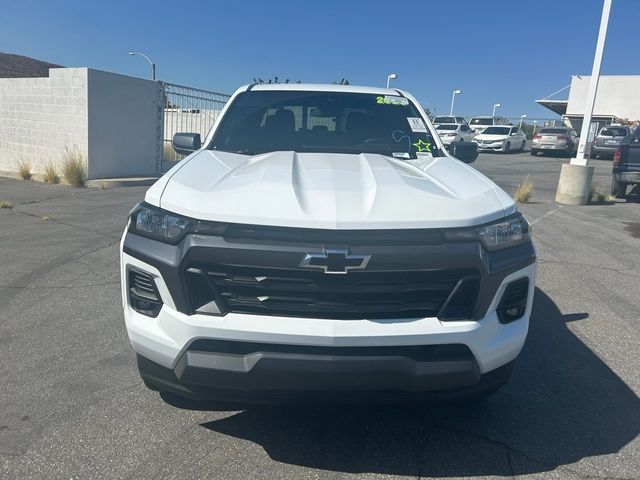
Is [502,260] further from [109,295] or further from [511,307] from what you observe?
[109,295]

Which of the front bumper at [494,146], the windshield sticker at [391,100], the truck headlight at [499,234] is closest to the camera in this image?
the truck headlight at [499,234]

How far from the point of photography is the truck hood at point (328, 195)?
2322 mm

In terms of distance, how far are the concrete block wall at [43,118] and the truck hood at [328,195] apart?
10984 millimetres

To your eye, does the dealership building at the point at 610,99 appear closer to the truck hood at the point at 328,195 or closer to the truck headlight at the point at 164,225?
the truck hood at the point at 328,195

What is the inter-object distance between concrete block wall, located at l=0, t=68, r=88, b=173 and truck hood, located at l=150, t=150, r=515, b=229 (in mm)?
10984

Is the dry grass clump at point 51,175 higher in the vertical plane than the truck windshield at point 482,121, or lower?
lower

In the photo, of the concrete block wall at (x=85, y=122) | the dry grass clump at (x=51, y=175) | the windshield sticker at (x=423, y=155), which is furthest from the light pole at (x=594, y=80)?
the dry grass clump at (x=51, y=175)

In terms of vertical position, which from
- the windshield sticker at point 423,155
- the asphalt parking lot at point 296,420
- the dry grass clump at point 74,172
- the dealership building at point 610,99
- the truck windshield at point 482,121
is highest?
the dealership building at point 610,99

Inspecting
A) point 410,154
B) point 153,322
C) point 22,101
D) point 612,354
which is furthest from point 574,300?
point 22,101

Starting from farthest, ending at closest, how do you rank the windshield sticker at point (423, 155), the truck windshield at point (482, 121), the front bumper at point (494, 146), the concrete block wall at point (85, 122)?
the truck windshield at point (482, 121), the front bumper at point (494, 146), the concrete block wall at point (85, 122), the windshield sticker at point (423, 155)

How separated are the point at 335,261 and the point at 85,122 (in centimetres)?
1208

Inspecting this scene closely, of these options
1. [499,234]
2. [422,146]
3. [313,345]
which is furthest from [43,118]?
[499,234]

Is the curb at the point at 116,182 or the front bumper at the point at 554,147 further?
the front bumper at the point at 554,147

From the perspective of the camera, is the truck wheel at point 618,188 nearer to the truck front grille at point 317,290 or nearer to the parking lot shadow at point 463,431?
the parking lot shadow at point 463,431
